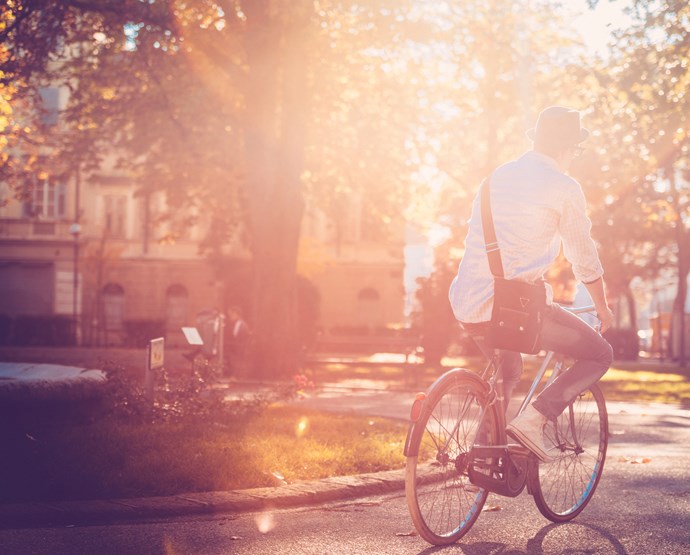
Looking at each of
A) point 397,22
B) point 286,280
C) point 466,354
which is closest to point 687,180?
point 466,354

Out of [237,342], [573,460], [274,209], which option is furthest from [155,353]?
[237,342]

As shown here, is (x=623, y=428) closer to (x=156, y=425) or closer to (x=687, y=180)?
(x=156, y=425)

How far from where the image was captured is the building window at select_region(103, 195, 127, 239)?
5938cm

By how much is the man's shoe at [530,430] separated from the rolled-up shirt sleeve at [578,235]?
724mm

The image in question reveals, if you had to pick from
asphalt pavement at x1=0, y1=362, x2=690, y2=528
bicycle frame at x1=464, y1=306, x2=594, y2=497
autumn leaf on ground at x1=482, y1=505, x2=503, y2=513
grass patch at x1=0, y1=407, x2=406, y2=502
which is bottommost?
autumn leaf on ground at x1=482, y1=505, x2=503, y2=513

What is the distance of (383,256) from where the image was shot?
61.2m

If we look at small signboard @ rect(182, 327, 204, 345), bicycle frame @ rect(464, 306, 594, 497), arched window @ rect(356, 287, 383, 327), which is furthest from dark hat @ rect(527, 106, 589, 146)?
arched window @ rect(356, 287, 383, 327)

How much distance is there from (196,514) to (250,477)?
1009mm

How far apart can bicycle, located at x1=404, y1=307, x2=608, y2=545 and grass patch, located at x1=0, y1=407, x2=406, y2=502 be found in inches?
75.9

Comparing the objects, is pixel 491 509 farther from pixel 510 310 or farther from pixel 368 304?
pixel 368 304

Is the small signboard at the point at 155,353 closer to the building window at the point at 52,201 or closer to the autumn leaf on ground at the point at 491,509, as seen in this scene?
the autumn leaf on ground at the point at 491,509

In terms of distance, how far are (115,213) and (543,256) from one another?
5552 cm

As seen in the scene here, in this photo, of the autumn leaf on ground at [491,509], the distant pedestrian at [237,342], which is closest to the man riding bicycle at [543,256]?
the autumn leaf on ground at [491,509]

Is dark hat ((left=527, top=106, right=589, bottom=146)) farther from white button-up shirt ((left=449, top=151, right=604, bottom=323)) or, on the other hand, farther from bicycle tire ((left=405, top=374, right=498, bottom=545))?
bicycle tire ((left=405, top=374, right=498, bottom=545))
